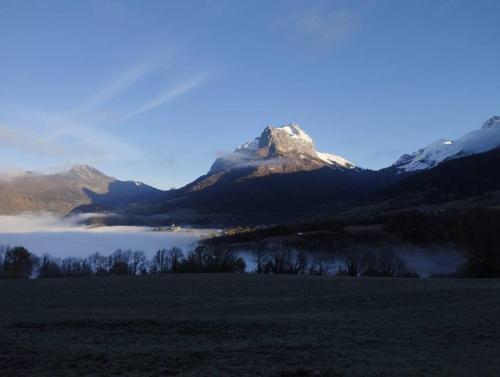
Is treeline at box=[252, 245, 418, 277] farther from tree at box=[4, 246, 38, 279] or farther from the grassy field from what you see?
the grassy field

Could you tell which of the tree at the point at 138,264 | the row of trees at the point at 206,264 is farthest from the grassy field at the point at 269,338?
the tree at the point at 138,264

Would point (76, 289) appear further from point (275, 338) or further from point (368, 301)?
point (275, 338)

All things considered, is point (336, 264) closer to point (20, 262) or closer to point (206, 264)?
point (206, 264)

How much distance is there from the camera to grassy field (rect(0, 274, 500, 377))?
1919 centimetres

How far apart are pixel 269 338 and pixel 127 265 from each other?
127247 millimetres

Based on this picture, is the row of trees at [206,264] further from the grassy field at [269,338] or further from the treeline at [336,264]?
the grassy field at [269,338]

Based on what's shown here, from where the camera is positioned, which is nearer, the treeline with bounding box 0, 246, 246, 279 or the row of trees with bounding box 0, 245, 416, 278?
the row of trees with bounding box 0, 245, 416, 278

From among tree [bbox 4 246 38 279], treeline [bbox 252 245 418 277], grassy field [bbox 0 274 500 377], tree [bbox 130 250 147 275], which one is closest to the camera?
grassy field [bbox 0 274 500 377]

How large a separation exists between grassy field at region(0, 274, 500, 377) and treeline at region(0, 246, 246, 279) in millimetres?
79111

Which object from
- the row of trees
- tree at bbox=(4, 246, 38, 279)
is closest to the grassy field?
the row of trees

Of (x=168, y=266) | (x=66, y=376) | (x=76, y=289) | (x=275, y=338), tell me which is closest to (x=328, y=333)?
(x=275, y=338)

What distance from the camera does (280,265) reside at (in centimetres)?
12875

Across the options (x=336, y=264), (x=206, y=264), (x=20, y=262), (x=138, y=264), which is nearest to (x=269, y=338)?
(x=206, y=264)

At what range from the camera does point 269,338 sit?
25531 millimetres
